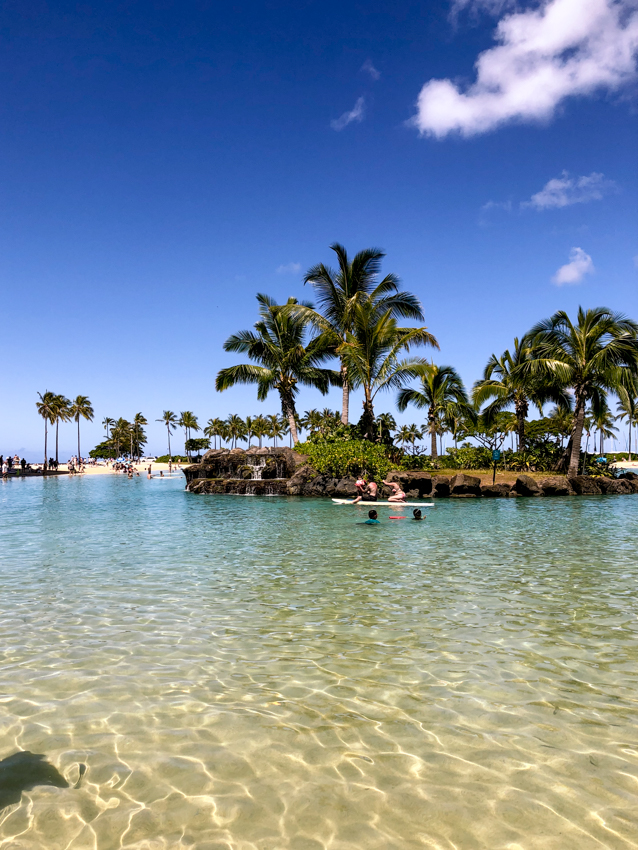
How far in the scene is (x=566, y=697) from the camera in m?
4.62

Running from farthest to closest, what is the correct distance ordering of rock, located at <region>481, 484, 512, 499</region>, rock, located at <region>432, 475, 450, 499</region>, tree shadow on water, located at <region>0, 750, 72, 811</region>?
rock, located at <region>481, 484, 512, 499</region>
rock, located at <region>432, 475, 450, 499</region>
tree shadow on water, located at <region>0, 750, 72, 811</region>

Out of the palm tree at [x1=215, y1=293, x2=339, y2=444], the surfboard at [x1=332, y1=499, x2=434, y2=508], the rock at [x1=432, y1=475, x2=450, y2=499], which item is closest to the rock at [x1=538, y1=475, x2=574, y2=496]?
the rock at [x1=432, y1=475, x2=450, y2=499]

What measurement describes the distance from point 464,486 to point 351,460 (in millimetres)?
5732

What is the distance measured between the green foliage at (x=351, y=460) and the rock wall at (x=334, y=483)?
0.52 metres

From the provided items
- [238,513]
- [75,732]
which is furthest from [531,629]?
[238,513]

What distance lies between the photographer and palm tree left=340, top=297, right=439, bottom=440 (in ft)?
94.1

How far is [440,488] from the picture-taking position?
27250 millimetres

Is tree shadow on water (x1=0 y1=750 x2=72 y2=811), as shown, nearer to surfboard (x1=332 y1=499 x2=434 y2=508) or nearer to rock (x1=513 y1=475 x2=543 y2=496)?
surfboard (x1=332 y1=499 x2=434 y2=508)

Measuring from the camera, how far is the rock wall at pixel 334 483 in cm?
2719

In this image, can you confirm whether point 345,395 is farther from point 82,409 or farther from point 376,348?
point 82,409

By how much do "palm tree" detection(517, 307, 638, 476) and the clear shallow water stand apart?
70.1ft

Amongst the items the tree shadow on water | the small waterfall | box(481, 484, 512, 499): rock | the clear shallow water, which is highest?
the small waterfall

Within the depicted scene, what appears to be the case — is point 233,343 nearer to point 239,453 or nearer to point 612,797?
point 239,453

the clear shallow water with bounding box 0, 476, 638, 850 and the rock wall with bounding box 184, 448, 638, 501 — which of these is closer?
the clear shallow water with bounding box 0, 476, 638, 850
